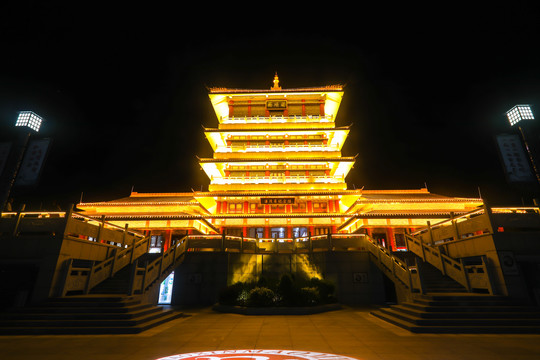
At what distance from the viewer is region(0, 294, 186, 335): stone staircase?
889cm

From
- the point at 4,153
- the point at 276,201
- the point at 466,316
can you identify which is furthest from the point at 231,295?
the point at 4,153

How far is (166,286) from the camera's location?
52.8ft

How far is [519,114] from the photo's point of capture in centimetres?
2009

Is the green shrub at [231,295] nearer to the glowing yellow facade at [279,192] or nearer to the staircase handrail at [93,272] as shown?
the staircase handrail at [93,272]

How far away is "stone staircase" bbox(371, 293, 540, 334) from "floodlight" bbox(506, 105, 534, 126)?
16.4 meters

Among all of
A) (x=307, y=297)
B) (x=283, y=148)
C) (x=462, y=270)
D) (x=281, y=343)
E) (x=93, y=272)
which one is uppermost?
(x=283, y=148)

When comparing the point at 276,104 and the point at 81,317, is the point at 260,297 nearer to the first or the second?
the point at 81,317

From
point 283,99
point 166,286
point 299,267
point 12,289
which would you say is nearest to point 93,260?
point 12,289

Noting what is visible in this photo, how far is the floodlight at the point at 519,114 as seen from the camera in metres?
19.9

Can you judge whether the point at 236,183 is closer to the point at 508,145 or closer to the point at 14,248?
the point at 14,248

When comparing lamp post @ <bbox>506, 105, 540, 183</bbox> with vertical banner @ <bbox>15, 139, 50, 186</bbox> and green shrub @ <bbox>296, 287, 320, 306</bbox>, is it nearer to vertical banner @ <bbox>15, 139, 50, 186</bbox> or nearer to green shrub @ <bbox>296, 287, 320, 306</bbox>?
green shrub @ <bbox>296, 287, 320, 306</bbox>

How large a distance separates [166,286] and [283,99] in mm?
24013

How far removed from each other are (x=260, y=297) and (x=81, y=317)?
7259mm

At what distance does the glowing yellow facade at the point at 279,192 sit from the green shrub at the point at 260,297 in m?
11.5
